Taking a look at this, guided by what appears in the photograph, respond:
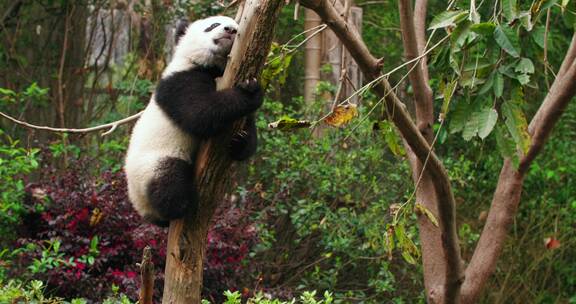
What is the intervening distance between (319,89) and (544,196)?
2900 mm

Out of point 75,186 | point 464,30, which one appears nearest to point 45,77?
point 75,186

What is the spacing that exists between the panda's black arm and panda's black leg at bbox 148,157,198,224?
0.29 metres

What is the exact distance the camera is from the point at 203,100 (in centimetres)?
394

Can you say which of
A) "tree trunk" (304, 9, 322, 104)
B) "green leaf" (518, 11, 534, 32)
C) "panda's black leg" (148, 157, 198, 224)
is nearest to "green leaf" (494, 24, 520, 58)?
"green leaf" (518, 11, 534, 32)

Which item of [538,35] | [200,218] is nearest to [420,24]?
[200,218]

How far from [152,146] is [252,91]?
39.1 inches

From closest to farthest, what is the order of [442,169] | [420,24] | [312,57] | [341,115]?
1. [341,115]
2. [442,169]
3. [420,24]
4. [312,57]

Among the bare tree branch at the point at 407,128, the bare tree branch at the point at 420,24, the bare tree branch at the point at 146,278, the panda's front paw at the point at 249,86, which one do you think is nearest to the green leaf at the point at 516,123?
the bare tree branch at the point at 407,128

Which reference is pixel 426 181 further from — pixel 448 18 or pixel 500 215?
pixel 448 18

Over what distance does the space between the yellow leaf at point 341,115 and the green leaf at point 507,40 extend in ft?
3.82

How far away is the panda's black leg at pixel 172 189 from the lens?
3.95 metres

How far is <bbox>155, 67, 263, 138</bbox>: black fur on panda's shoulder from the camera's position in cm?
368

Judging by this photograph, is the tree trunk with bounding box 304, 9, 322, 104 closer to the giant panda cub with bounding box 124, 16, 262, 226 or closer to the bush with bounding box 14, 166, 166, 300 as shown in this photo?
the bush with bounding box 14, 166, 166, 300

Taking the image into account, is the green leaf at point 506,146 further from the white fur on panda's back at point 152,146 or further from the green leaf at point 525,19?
the white fur on panda's back at point 152,146
